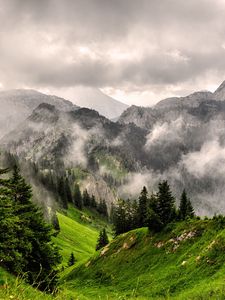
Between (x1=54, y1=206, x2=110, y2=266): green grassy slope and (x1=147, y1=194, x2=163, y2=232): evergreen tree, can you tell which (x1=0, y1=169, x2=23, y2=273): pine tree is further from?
(x1=54, y1=206, x2=110, y2=266): green grassy slope

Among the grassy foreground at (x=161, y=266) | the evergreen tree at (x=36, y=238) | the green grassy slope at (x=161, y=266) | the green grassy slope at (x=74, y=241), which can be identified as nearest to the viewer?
the evergreen tree at (x=36, y=238)

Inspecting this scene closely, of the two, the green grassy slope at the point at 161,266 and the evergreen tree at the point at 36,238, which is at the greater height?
the evergreen tree at the point at 36,238

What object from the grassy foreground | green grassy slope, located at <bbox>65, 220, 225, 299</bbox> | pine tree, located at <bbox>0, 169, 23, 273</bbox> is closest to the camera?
pine tree, located at <bbox>0, 169, 23, 273</bbox>

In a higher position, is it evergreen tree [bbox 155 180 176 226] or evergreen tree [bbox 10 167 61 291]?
evergreen tree [bbox 10 167 61 291]

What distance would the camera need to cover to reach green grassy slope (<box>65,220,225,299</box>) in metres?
39.1

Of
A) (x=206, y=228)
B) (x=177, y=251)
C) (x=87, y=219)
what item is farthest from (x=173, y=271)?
(x=87, y=219)

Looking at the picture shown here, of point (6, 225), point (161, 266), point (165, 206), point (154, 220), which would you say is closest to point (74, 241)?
point (165, 206)

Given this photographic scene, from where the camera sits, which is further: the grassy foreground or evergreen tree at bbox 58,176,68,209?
evergreen tree at bbox 58,176,68,209

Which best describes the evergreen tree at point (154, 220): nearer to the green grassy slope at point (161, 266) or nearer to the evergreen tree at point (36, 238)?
the green grassy slope at point (161, 266)

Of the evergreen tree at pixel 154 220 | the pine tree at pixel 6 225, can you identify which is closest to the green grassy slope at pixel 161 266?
the evergreen tree at pixel 154 220

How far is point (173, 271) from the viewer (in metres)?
45.9

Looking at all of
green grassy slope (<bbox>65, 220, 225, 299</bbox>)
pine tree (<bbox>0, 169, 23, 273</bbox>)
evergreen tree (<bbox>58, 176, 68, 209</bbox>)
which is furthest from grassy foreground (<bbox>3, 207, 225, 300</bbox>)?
evergreen tree (<bbox>58, 176, 68, 209</bbox>)

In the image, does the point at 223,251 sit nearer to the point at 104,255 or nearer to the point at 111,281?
the point at 111,281

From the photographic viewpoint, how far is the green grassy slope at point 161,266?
39.1m
